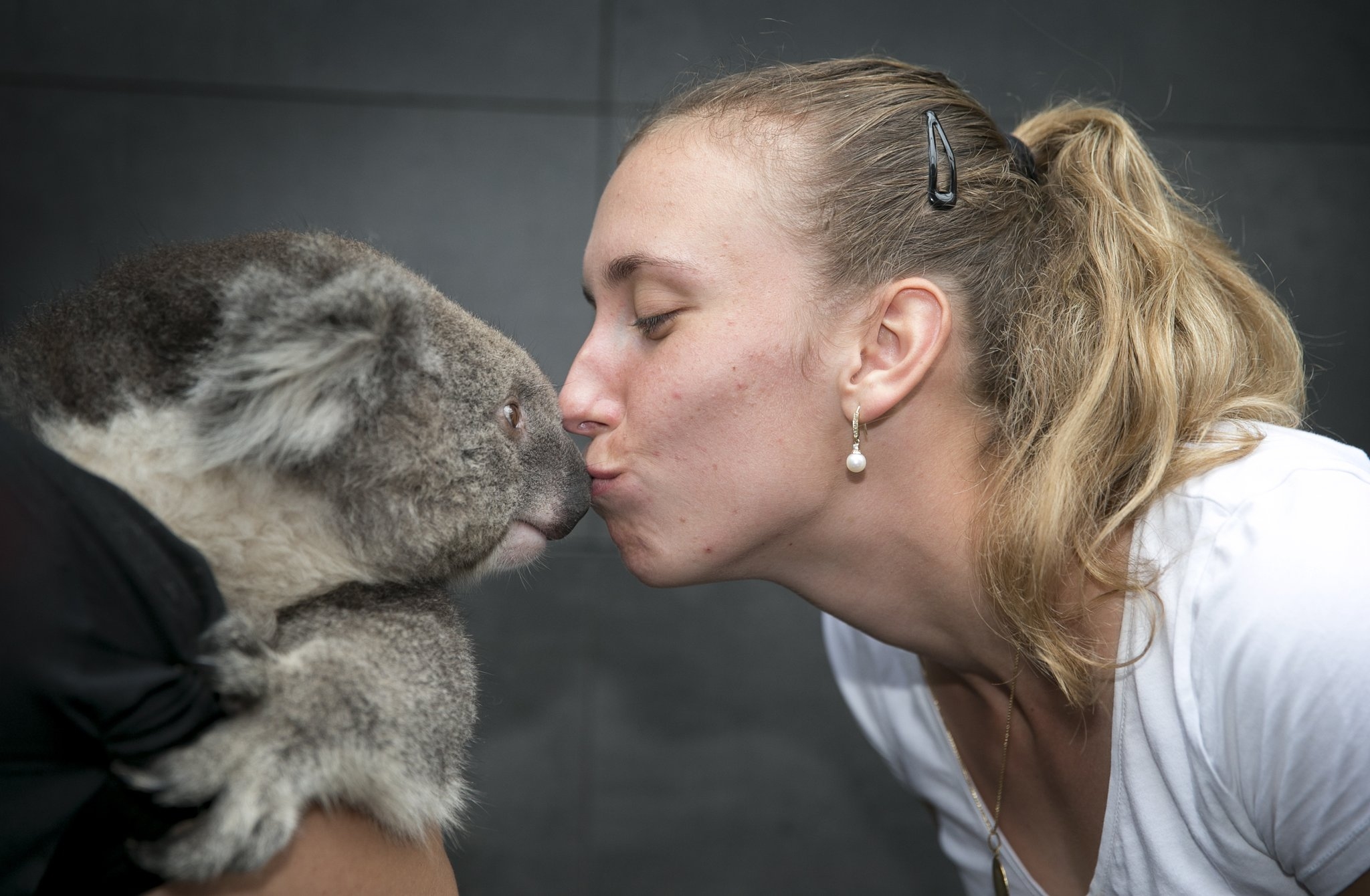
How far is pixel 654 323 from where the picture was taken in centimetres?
139

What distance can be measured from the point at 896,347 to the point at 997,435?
0.77ft

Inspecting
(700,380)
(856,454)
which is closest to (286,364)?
(700,380)

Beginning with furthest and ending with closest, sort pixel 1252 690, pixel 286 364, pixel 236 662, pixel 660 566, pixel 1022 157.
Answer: pixel 1022 157, pixel 660 566, pixel 1252 690, pixel 286 364, pixel 236 662

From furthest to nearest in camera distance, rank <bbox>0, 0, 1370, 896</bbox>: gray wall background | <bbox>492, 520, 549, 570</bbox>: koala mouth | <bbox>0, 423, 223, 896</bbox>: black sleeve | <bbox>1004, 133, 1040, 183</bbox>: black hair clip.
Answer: <bbox>0, 0, 1370, 896</bbox>: gray wall background
<bbox>1004, 133, 1040, 183</bbox>: black hair clip
<bbox>492, 520, 549, 570</bbox>: koala mouth
<bbox>0, 423, 223, 896</bbox>: black sleeve

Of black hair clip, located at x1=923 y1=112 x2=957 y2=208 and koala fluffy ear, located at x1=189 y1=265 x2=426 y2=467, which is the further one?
black hair clip, located at x1=923 y1=112 x2=957 y2=208

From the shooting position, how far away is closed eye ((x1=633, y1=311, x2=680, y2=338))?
1370mm

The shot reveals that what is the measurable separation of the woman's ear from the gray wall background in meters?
1.85

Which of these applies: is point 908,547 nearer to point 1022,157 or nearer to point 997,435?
point 997,435

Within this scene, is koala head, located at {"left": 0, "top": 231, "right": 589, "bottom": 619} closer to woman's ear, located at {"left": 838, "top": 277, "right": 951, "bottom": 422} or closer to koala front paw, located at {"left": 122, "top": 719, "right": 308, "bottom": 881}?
koala front paw, located at {"left": 122, "top": 719, "right": 308, "bottom": 881}

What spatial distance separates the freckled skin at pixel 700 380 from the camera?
1.34 meters

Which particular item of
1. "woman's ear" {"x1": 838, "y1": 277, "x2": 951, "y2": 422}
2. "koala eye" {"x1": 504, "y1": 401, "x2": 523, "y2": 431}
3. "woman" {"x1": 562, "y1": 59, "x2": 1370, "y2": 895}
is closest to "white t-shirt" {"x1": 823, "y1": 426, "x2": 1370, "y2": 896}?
"woman" {"x1": 562, "y1": 59, "x2": 1370, "y2": 895}

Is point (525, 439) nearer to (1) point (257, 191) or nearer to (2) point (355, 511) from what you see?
(2) point (355, 511)

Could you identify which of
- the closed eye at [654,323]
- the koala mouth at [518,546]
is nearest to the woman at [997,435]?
the closed eye at [654,323]

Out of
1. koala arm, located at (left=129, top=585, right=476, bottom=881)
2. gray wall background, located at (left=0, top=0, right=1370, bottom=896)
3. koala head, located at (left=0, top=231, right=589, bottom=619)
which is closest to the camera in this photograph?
koala arm, located at (left=129, top=585, right=476, bottom=881)
